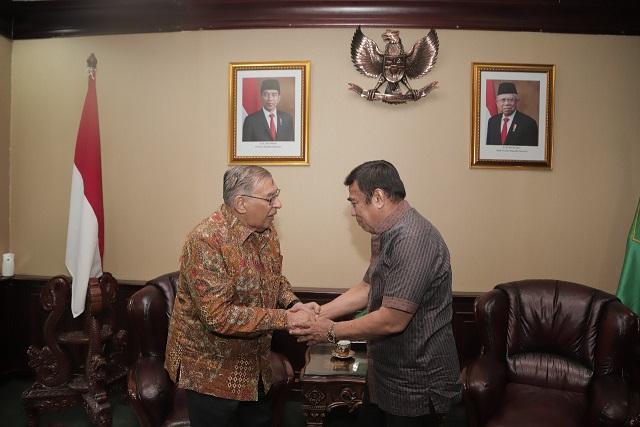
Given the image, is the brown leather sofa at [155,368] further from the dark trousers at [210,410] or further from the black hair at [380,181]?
the black hair at [380,181]

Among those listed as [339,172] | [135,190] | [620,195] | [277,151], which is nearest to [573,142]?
[620,195]

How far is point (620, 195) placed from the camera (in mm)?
3686

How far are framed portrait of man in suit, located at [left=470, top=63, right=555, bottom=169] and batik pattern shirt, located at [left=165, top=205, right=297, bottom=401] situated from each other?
239cm

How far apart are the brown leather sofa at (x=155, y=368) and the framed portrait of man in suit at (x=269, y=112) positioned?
122 centimetres

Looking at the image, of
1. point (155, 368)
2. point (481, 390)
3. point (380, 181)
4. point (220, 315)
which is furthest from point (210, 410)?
point (481, 390)

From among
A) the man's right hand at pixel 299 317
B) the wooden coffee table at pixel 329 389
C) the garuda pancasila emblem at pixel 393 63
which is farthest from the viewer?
the garuda pancasila emblem at pixel 393 63

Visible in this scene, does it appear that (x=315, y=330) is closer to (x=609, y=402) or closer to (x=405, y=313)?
(x=405, y=313)

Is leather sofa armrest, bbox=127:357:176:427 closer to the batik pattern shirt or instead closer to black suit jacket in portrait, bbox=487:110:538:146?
the batik pattern shirt

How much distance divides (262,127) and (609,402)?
108 inches

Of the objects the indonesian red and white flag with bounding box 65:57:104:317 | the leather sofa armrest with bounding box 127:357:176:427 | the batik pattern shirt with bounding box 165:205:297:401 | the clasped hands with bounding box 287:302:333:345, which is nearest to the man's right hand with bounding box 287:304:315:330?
the clasped hands with bounding box 287:302:333:345

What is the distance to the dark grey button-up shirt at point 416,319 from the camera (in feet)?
5.56

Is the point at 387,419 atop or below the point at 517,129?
below

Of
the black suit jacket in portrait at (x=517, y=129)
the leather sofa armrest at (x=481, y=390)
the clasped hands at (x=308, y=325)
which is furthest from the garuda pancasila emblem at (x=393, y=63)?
the clasped hands at (x=308, y=325)

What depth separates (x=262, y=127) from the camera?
370cm
